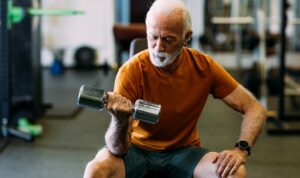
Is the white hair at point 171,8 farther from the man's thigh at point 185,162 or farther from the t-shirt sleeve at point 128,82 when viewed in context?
the man's thigh at point 185,162

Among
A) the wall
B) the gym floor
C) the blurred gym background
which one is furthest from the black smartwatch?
the wall

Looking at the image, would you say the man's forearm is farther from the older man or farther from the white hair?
the white hair

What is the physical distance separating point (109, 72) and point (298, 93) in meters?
3.12

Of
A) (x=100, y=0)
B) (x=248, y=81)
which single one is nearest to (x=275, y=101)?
(x=248, y=81)

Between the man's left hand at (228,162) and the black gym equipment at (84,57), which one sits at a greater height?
the man's left hand at (228,162)

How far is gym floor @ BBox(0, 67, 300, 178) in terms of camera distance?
290 centimetres

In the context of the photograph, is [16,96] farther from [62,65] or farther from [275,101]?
[62,65]

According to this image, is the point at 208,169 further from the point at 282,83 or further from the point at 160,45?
the point at 282,83

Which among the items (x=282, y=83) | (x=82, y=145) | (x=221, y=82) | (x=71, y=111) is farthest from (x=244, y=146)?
(x=71, y=111)

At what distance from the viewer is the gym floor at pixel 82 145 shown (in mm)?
2901

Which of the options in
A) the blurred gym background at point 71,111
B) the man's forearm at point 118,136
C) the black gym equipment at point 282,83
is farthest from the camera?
the black gym equipment at point 282,83

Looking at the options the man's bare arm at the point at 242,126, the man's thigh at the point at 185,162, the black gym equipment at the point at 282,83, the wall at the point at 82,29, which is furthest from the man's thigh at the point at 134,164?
the wall at the point at 82,29

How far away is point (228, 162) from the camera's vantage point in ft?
5.47

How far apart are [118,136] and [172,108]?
0.27 meters
